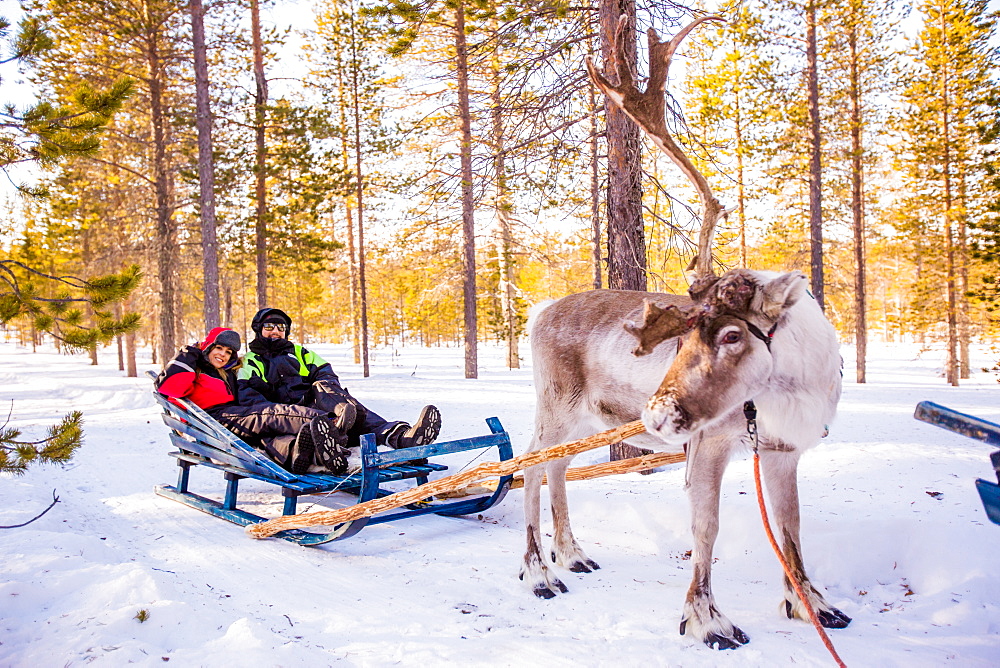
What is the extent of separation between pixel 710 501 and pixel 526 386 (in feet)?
46.7

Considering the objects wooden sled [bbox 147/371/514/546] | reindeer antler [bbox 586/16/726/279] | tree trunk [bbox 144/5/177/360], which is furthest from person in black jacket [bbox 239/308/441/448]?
tree trunk [bbox 144/5/177/360]

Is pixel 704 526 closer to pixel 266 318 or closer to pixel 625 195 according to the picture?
pixel 625 195

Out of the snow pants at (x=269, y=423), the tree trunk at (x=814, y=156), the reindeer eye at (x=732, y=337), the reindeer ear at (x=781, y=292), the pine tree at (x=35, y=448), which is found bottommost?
the snow pants at (x=269, y=423)

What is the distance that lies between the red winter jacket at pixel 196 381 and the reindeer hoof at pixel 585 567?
3.82m

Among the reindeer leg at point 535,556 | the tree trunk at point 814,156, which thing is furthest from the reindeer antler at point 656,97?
the tree trunk at point 814,156

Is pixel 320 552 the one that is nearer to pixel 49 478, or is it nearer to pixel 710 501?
pixel 710 501

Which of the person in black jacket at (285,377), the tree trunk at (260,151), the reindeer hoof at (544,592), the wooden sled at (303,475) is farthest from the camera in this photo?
the tree trunk at (260,151)

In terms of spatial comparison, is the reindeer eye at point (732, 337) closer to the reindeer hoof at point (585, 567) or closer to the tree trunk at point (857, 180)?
the reindeer hoof at point (585, 567)

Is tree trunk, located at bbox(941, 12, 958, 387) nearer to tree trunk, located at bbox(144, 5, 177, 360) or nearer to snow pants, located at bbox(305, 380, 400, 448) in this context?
snow pants, located at bbox(305, 380, 400, 448)

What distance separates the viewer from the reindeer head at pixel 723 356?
2586mm

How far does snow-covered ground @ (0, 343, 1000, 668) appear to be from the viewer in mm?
2936

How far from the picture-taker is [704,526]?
310 centimetres

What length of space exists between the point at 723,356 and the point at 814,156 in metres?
18.5

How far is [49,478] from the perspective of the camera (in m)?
6.86
